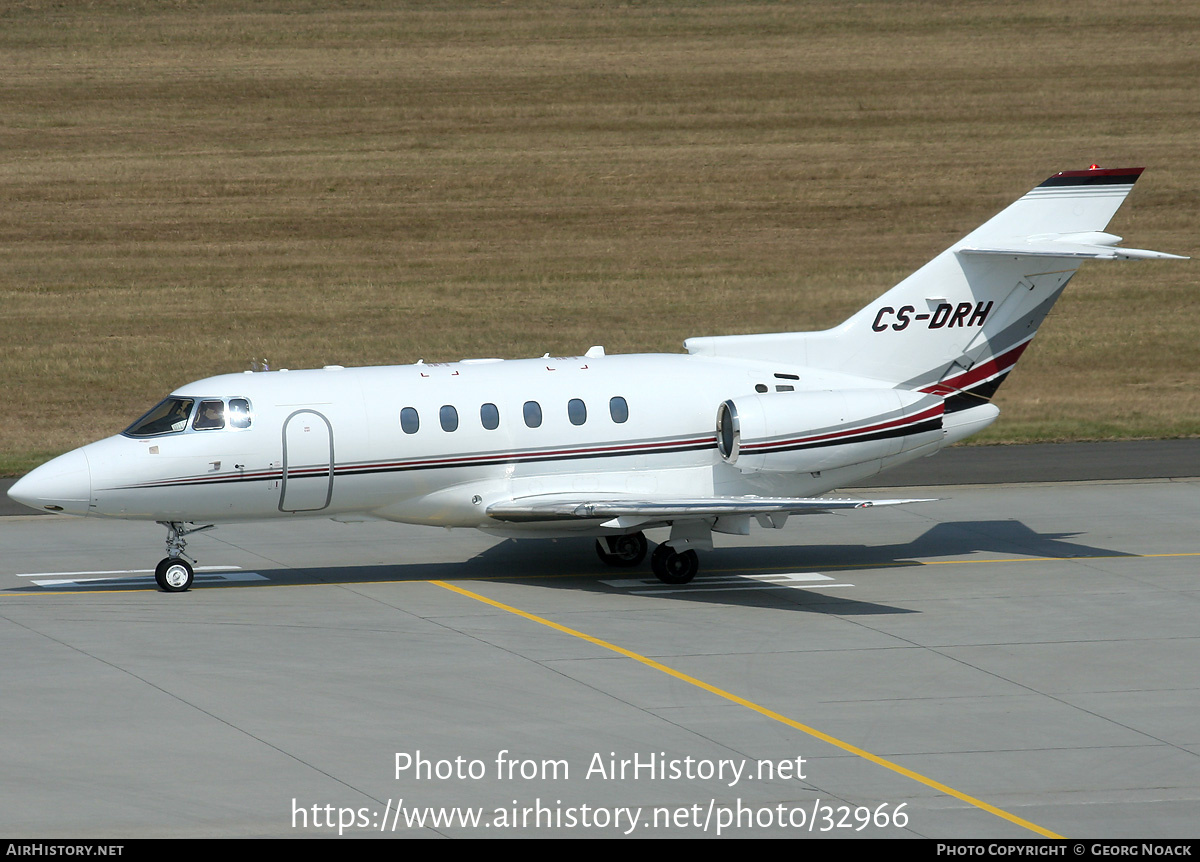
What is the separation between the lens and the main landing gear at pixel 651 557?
71.5 ft

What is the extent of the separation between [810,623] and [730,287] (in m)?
28.2

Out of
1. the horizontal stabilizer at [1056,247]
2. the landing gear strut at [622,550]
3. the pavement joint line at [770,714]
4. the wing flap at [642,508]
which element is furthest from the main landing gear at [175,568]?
the horizontal stabilizer at [1056,247]

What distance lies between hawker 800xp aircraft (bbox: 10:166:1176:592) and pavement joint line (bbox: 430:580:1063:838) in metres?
1.48

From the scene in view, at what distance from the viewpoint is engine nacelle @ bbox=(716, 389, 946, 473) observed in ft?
71.5

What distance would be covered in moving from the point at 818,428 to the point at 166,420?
8981mm

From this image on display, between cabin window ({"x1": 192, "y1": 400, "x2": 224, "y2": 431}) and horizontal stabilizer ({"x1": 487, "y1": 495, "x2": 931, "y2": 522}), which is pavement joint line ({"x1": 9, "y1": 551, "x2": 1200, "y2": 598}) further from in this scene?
cabin window ({"x1": 192, "y1": 400, "x2": 224, "y2": 431})

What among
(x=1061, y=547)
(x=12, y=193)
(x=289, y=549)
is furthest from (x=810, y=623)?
(x=12, y=193)

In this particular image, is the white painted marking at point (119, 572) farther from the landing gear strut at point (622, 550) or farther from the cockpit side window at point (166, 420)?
the landing gear strut at point (622, 550)

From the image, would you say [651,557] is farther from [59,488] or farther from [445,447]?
[59,488]

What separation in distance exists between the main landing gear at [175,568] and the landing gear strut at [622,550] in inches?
227

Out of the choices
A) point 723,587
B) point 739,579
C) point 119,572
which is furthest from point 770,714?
point 119,572

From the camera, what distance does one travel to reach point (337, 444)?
2102 cm
